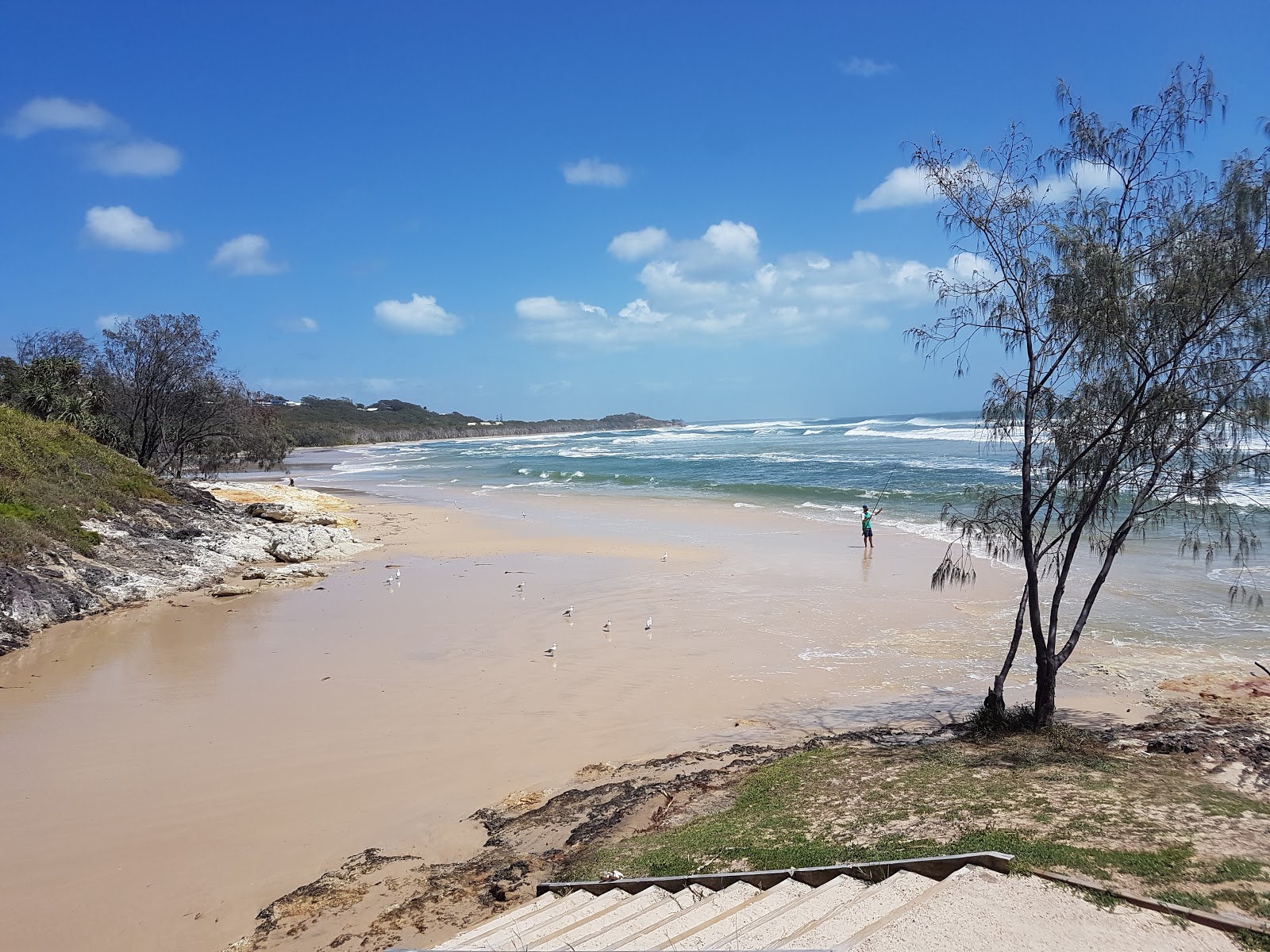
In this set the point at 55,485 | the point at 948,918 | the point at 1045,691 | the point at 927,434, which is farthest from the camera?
the point at 927,434

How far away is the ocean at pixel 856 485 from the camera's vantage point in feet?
40.8

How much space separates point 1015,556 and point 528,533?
13891 mm

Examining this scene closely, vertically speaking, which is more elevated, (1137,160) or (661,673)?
(1137,160)

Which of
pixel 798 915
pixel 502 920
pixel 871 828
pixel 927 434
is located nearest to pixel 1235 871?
pixel 871 828

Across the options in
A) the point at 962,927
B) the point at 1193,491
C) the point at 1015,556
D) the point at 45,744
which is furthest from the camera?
the point at 1015,556

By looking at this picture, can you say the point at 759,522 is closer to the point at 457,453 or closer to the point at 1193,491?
the point at 1193,491

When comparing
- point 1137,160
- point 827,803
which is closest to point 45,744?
point 827,803

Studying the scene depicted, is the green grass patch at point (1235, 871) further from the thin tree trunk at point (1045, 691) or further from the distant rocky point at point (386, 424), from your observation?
the distant rocky point at point (386, 424)

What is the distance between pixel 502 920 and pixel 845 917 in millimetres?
1996

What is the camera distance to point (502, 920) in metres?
4.42

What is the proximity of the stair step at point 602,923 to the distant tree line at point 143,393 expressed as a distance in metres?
28.6

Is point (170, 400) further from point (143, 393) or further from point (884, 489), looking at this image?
point (884, 489)

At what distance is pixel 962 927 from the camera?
3775mm

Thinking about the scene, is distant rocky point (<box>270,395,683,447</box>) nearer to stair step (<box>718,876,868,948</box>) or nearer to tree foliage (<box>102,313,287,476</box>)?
tree foliage (<box>102,313,287,476</box>)
